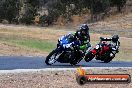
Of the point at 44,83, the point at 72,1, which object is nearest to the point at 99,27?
the point at 72,1

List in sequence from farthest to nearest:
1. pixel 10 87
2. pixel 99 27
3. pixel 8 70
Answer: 1. pixel 99 27
2. pixel 8 70
3. pixel 10 87

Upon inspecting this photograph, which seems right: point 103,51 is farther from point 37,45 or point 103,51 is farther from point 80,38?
point 37,45

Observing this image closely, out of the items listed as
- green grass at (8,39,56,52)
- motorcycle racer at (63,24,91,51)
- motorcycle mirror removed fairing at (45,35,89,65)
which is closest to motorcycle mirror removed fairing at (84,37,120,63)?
motorcycle racer at (63,24,91,51)

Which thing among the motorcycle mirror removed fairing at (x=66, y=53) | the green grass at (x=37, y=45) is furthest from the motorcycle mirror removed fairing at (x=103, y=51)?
the green grass at (x=37, y=45)

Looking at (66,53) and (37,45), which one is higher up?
(66,53)

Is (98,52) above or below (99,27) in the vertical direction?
above

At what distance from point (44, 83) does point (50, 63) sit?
5.14 metres

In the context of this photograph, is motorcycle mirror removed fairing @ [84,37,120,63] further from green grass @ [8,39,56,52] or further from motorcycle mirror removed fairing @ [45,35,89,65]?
green grass @ [8,39,56,52]

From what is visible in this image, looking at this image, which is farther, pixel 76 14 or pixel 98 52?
pixel 76 14

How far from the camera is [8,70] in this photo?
47.2ft

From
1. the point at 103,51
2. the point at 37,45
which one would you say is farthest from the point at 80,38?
the point at 37,45

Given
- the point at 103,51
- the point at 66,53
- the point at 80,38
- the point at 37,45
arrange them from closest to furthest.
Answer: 1. the point at 66,53
2. the point at 80,38
3. the point at 103,51
4. the point at 37,45

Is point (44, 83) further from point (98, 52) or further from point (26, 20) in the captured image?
point (26, 20)

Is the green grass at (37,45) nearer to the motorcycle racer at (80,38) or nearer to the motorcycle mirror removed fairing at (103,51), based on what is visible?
the motorcycle mirror removed fairing at (103,51)
